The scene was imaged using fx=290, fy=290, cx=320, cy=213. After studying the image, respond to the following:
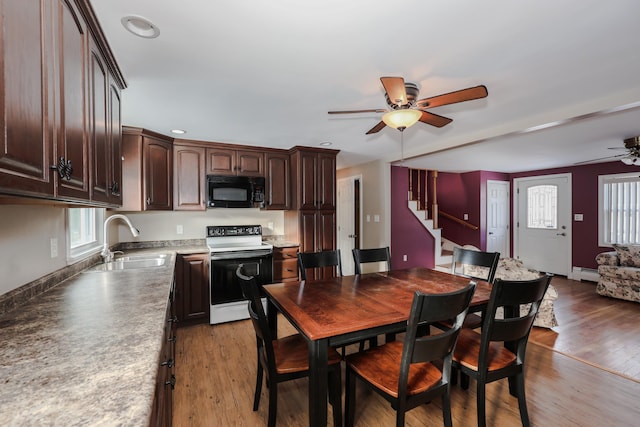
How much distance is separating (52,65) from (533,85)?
9.13 ft

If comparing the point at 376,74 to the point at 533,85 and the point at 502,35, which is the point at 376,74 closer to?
the point at 502,35

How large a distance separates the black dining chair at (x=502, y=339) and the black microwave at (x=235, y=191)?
2.90m

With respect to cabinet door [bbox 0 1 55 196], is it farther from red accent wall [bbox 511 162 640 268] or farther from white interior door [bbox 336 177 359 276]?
red accent wall [bbox 511 162 640 268]

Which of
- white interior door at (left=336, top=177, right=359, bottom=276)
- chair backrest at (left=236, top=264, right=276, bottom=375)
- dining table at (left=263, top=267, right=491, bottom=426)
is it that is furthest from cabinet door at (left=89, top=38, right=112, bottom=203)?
white interior door at (left=336, top=177, right=359, bottom=276)

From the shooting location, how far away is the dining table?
55.7 inches

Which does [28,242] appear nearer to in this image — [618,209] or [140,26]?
[140,26]

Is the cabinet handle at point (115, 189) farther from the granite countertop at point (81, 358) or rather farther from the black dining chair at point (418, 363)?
the black dining chair at point (418, 363)

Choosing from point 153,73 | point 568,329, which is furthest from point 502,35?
point 568,329

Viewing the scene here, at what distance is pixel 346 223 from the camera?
583cm

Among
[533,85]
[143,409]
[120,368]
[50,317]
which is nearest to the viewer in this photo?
[143,409]

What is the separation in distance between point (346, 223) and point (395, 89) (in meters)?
4.17

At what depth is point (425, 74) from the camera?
1.99m

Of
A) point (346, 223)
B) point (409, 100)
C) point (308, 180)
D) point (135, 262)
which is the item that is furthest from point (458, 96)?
point (346, 223)

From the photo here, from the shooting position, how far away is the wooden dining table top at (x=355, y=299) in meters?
1.46
